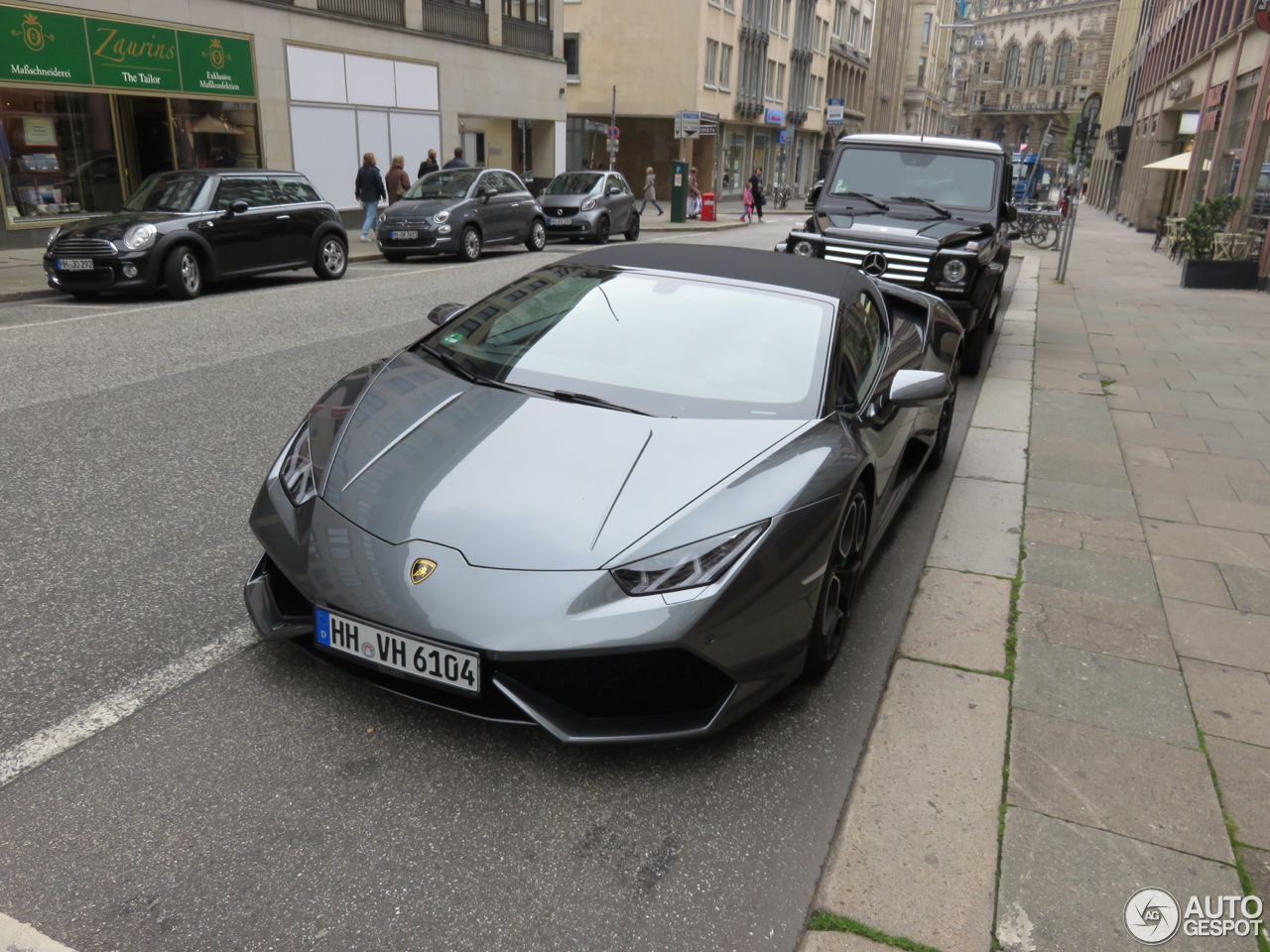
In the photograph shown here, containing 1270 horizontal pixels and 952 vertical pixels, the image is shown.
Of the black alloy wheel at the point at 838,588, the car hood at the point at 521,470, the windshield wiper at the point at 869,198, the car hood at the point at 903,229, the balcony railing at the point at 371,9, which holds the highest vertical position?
the balcony railing at the point at 371,9

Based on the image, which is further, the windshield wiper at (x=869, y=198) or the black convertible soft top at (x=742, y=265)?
the windshield wiper at (x=869, y=198)

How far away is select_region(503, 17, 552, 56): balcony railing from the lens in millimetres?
30078

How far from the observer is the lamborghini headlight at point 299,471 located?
3113 millimetres

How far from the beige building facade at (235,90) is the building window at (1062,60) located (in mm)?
118266

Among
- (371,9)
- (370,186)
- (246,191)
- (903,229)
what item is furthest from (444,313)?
(371,9)

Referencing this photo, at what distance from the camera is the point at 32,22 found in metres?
16.4

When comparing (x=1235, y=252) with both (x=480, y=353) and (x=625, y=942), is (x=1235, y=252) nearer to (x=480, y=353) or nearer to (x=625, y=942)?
(x=480, y=353)

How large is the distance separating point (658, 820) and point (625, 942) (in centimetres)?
44

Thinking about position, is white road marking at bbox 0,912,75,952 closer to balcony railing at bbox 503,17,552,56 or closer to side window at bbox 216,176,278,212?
side window at bbox 216,176,278,212

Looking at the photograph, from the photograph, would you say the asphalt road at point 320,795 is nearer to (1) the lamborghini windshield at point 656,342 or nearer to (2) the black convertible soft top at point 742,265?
(1) the lamborghini windshield at point 656,342

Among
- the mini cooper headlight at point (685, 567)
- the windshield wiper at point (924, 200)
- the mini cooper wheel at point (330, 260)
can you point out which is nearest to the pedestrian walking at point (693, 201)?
the mini cooper wheel at point (330, 260)

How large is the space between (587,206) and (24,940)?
21990mm

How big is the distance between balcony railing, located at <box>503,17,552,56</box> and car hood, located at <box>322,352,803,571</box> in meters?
29.6

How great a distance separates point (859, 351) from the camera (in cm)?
407
